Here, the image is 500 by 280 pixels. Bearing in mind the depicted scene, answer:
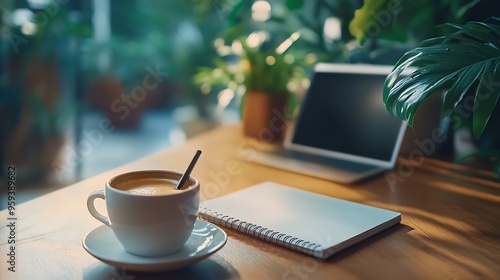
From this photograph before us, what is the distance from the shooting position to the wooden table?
661mm

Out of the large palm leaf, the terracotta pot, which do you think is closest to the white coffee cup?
the large palm leaf

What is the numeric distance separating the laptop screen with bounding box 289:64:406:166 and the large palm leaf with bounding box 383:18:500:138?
305 mm

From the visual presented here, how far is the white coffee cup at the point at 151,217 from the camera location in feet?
2.07

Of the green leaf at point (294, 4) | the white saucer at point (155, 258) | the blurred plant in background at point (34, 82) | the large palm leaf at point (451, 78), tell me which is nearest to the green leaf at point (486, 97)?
the large palm leaf at point (451, 78)

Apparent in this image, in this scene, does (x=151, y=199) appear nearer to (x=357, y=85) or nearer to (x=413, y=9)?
(x=357, y=85)

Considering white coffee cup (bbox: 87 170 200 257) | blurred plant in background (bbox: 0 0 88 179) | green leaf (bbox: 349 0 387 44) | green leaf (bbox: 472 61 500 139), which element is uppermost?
green leaf (bbox: 349 0 387 44)

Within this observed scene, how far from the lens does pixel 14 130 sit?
8.37ft

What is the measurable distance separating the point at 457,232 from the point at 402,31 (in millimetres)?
612

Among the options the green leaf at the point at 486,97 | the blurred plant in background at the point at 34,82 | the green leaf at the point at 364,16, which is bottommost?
the blurred plant in background at the point at 34,82

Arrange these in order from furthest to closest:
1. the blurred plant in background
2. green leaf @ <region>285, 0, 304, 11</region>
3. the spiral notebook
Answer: the blurred plant in background
green leaf @ <region>285, 0, 304, 11</region>
the spiral notebook

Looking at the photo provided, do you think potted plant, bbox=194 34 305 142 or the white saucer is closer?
the white saucer

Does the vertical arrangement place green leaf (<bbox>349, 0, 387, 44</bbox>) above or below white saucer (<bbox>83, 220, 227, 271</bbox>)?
above

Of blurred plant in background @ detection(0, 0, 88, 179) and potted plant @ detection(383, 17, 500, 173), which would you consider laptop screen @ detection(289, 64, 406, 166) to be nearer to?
potted plant @ detection(383, 17, 500, 173)

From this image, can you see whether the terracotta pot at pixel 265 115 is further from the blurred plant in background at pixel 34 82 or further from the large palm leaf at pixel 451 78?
the blurred plant in background at pixel 34 82
